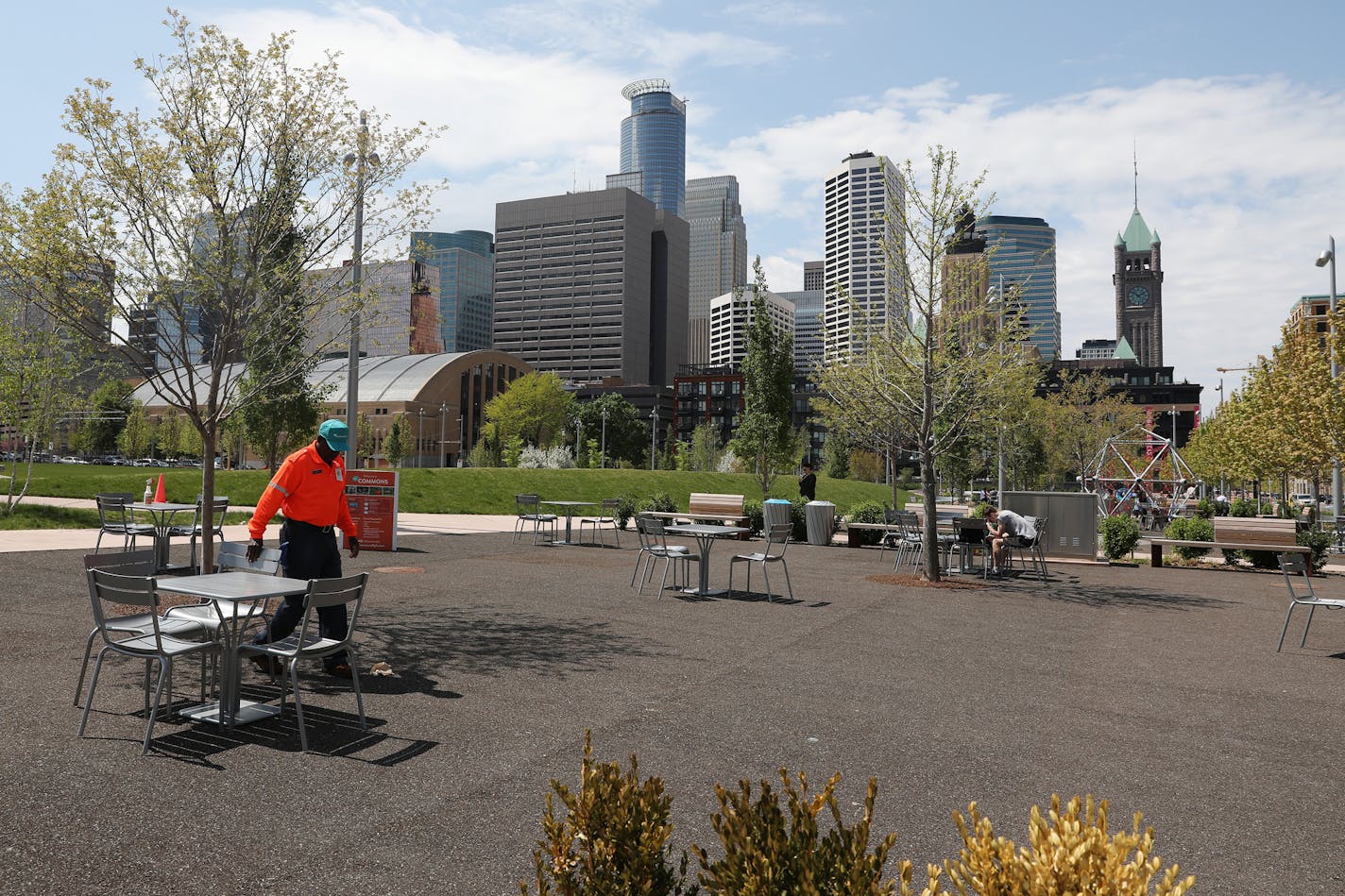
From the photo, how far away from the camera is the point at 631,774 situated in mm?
2385

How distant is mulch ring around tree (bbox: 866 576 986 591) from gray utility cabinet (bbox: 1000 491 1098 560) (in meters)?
4.62

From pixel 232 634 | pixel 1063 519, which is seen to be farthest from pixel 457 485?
pixel 232 634

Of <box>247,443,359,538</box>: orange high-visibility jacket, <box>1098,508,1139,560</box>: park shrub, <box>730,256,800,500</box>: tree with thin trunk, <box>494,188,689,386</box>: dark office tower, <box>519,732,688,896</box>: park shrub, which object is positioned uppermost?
<box>494,188,689,386</box>: dark office tower

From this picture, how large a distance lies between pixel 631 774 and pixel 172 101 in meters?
10.1

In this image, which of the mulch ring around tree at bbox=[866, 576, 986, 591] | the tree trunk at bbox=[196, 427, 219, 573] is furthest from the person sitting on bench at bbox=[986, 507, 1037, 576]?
the tree trunk at bbox=[196, 427, 219, 573]

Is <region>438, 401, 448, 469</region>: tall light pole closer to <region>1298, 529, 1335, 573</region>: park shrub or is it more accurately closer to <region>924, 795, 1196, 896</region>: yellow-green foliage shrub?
<region>1298, 529, 1335, 573</region>: park shrub

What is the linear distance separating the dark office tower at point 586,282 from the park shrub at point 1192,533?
160581mm

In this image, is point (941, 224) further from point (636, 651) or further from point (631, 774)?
point (631, 774)

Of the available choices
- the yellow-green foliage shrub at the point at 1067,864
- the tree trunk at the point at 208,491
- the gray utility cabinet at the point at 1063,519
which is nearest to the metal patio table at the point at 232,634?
the tree trunk at the point at 208,491

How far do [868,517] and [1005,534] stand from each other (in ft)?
20.7

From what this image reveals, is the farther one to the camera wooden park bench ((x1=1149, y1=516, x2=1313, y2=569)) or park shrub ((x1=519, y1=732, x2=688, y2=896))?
wooden park bench ((x1=1149, y1=516, x2=1313, y2=569))

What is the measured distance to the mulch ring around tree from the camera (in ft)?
45.5

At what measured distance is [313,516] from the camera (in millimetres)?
6887

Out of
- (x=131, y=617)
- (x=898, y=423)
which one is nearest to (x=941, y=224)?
(x=898, y=423)
